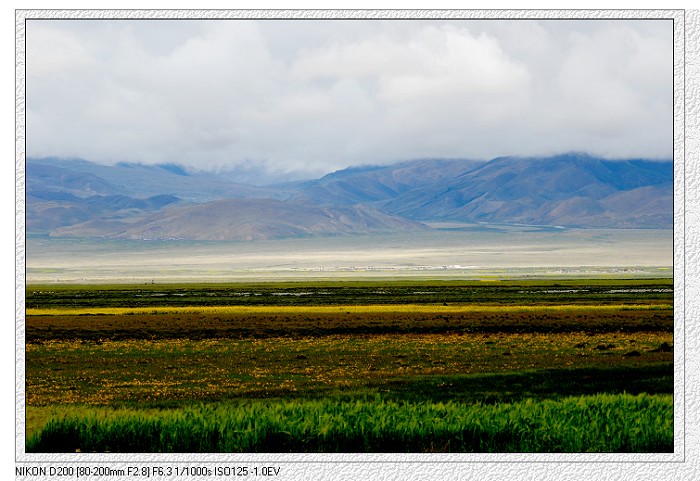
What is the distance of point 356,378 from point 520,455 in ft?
34.6

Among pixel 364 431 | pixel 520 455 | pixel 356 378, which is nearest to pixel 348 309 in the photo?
pixel 356 378

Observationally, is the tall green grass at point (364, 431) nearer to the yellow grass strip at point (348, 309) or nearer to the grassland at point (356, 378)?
the grassland at point (356, 378)

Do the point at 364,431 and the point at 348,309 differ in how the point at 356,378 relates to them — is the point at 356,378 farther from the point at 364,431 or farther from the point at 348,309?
the point at 348,309

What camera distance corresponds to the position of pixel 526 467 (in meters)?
9.49

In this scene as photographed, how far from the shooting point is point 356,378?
65.6 feet

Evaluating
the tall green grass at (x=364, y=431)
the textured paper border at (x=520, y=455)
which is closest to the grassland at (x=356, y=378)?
the tall green grass at (x=364, y=431)

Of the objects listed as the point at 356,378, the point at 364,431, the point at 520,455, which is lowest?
the point at 356,378

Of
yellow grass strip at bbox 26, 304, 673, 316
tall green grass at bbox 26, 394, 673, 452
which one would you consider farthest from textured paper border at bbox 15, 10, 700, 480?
yellow grass strip at bbox 26, 304, 673, 316

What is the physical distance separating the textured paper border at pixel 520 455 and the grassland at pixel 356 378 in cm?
128

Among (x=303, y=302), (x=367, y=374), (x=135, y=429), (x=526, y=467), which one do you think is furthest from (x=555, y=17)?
(x=303, y=302)

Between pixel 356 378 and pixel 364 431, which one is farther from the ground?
pixel 364 431

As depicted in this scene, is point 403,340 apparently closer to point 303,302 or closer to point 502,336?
point 502,336

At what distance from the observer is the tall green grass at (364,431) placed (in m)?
11.3

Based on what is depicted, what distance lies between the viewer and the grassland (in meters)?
11.6
